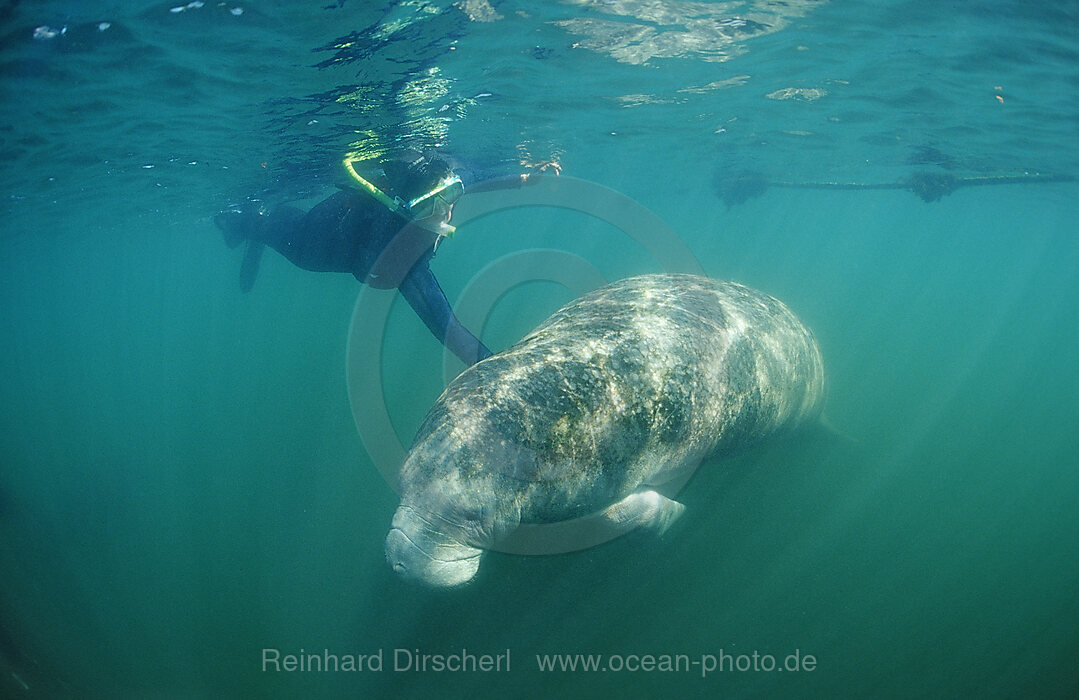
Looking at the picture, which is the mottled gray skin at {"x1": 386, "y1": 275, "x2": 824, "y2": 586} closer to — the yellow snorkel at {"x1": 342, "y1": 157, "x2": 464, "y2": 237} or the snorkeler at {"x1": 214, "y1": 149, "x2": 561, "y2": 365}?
the snorkeler at {"x1": 214, "y1": 149, "x2": 561, "y2": 365}

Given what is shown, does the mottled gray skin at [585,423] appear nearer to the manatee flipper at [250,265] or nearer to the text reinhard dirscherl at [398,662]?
the text reinhard dirscherl at [398,662]

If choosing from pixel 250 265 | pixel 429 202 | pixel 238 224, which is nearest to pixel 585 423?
pixel 429 202

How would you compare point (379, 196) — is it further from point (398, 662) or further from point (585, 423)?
point (398, 662)

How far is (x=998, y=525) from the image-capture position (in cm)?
725

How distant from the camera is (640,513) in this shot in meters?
3.33

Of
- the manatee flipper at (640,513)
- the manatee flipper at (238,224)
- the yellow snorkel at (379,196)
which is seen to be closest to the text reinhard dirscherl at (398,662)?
the manatee flipper at (640,513)

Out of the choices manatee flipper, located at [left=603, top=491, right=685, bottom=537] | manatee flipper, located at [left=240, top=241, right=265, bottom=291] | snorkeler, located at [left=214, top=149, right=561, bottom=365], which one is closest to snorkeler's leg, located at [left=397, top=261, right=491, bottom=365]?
snorkeler, located at [left=214, top=149, right=561, bottom=365]

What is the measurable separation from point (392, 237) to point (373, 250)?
1.24 ft

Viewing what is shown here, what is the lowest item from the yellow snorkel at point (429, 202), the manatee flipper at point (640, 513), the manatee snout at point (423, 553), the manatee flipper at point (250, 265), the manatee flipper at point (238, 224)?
the manatee flipper at point (250, 265)

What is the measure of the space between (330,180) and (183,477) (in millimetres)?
11282

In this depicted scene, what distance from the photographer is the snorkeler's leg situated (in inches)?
206

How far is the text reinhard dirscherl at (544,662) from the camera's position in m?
4.68

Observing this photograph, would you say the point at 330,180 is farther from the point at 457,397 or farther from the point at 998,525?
the point at 998,525

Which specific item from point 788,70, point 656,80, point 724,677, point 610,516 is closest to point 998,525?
point 724,677
